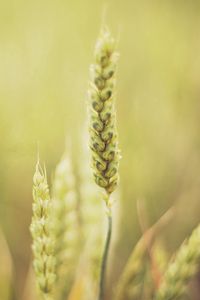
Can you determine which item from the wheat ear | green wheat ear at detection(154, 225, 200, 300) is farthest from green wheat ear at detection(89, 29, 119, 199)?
green wheat ear at detection(154, 225, 200, 300)

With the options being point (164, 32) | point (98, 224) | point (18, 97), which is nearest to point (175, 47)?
point (164, 32)

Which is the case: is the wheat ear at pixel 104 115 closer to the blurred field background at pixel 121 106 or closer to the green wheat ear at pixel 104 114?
the green wheat ear at pixel 104 114

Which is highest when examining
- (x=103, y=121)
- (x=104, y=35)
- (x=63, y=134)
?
(x=104, y=35)

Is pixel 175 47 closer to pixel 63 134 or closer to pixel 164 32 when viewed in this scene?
pixel 164 32

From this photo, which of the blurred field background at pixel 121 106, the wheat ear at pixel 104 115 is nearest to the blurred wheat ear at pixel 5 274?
the blurred field background at pixel 121 106

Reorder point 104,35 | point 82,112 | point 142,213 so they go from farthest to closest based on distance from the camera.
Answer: point 82,112, point 142,213, point 104,35

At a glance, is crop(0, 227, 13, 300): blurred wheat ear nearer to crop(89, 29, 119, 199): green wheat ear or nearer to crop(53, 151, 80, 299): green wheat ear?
crop(53, 151, 80, 299): green wheat ear
